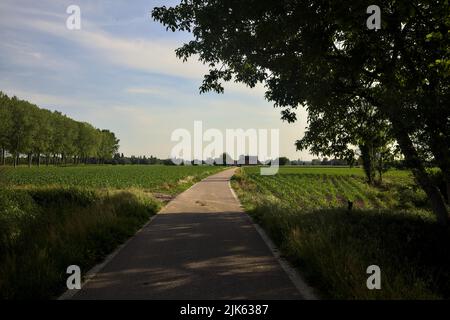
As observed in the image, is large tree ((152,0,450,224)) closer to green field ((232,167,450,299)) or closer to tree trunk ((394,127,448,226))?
tree trunk ((394,127,448,226))

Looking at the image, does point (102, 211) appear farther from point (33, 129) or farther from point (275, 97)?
point (33, 129)

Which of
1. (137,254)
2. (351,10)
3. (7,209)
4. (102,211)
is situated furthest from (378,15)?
(7,209)

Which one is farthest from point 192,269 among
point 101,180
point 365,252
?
point 101,180

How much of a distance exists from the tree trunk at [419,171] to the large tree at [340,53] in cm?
2

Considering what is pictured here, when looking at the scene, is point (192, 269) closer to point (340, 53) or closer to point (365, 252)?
point (365, 252)

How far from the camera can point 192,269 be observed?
287 inches

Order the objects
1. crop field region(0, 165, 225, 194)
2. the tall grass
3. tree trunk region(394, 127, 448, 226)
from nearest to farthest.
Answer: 1. the tall grass
2. tree trunk region(394, 127, 448, 226)
3. crop field region(0, 165, 225, 194)

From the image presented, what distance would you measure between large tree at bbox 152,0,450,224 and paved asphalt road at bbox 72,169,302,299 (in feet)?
12.3

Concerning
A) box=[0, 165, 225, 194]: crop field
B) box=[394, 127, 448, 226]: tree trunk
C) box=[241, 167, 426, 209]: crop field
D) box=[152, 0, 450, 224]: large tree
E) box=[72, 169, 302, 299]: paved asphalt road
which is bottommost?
box=[241, 167, 426, 209]: crop field

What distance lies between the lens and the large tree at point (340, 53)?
8414 mm

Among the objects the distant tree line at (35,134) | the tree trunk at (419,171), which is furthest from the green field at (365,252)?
the distant tree line at (35,134)

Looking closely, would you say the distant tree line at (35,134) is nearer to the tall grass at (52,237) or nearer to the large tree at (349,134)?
the tall grass at (52,237)

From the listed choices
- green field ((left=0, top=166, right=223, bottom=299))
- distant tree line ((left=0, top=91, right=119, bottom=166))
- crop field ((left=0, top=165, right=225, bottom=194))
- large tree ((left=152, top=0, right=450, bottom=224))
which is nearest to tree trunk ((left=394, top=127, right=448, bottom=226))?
large tree ((left=152, top=0, right=450, bottom=224))

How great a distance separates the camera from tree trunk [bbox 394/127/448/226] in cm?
979
